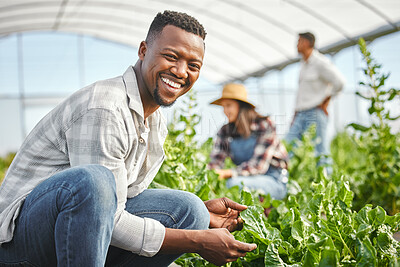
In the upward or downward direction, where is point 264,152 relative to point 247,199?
upward

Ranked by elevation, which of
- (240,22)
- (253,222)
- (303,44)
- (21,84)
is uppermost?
(240,22)

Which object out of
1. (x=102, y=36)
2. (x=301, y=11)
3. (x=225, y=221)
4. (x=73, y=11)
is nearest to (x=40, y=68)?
(x=102, y=36)

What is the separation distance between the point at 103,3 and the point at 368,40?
5.84 metres

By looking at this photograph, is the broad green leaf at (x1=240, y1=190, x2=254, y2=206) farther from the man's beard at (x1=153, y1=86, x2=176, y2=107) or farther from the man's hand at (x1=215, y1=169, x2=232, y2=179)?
the man's hand at (x1=215, y1=169, x2=232, y2=179)

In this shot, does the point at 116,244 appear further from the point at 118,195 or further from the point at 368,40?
the point at 368,40

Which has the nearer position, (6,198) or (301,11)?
(6,198)

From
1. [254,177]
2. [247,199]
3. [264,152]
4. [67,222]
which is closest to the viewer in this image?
[67,222]

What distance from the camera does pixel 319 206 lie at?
2107 millimetres

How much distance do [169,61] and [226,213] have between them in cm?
77

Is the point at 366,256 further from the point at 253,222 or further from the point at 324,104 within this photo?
the point at 324,104

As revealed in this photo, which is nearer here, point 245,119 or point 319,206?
point 319,206

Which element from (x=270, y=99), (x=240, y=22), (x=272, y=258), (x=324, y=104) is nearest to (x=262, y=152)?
(x=272, y=258)

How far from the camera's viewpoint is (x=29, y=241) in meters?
1.39

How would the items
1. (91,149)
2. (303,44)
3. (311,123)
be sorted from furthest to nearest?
(303,44) → (311,123) → (91,149)
